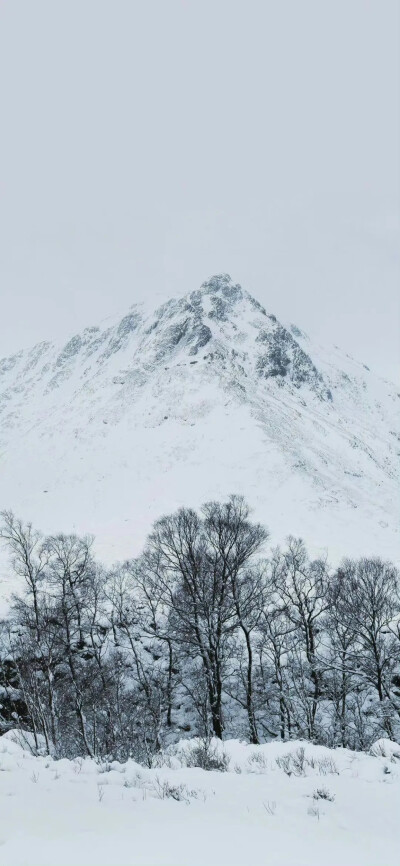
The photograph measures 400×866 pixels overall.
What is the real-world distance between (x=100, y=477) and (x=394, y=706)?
5080cm

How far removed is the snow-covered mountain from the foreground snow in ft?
108

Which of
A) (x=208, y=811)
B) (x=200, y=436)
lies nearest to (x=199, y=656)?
(x=208, y=811)

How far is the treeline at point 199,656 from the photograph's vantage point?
62.7ft

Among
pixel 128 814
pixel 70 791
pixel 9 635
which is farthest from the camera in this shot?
pixel 9 635

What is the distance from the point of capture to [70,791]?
7.54 m

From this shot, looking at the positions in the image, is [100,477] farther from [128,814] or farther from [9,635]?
[128,814]

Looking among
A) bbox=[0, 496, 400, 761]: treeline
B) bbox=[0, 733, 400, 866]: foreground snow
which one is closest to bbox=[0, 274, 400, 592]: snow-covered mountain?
bbox=[0, 496, 400, 761]: treeline

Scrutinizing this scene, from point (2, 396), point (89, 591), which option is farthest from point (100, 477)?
point (2, 396)

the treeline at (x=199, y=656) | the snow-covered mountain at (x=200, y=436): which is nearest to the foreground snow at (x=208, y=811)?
the treeline at (x=199, y=656)

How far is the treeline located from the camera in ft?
62.7

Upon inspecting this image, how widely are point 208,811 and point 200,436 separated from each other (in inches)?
2510

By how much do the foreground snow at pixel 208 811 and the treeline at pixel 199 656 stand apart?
31.3 feet

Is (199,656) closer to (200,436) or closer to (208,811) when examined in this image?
(208,811)

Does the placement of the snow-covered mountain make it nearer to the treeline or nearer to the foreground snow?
the treeline
